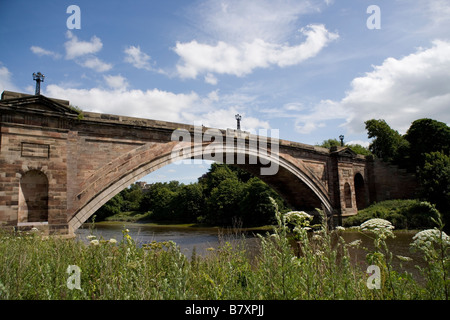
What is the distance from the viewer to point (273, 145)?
17938mm

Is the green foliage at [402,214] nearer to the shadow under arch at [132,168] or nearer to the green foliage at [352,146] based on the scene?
the shadow under arch at [132,168]

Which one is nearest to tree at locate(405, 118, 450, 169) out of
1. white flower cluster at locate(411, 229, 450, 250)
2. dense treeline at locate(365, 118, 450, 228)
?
dense treeline at locate(365, 118, 450, 228)

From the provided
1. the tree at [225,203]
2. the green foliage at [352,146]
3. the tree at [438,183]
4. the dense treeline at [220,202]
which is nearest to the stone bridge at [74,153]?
the tree at [438,183]

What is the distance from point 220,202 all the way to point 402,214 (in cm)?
1875

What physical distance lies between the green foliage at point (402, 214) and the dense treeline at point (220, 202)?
6.35m

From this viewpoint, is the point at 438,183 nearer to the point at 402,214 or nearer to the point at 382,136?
the point at 402,214

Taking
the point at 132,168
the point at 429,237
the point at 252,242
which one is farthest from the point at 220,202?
the point at 429,237

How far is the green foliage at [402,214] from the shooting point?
16.9 m

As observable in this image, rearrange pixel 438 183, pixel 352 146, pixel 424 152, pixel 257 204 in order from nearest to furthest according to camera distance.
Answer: pixel 438 183 < pixel 424 152 < pixel 257 204 < pixel 352 146

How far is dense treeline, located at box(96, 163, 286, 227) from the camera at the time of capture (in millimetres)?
28000

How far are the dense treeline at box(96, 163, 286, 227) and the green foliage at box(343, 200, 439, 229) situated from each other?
6.35m

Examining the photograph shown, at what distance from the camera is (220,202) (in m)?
33.2
